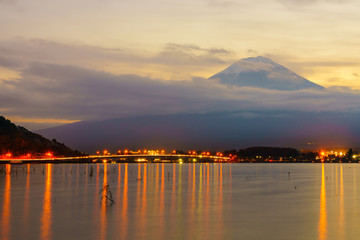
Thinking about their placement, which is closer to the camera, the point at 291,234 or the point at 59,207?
the point at 291,234

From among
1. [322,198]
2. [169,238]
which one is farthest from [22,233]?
[322,198]

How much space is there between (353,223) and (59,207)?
25376 millimetres

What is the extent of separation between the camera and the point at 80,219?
1405 inches

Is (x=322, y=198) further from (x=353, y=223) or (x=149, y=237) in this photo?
(x=149, y=237)

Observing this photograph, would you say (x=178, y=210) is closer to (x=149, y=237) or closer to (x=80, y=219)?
(x=80, y=219)

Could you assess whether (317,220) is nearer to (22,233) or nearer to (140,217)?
(140,217)

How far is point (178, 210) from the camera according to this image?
137 feet

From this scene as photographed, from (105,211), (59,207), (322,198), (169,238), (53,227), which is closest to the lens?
(169,238)

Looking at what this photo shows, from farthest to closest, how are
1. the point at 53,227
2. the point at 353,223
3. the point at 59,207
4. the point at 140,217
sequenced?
1. the point at 59,207
2. the point at 140,217
3. the point at 353,223
4. the point at 53,227

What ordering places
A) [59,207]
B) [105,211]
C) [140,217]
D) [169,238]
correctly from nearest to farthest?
1. [169,238]
2. [140,217]
3. [105,211]
4. [59,207]

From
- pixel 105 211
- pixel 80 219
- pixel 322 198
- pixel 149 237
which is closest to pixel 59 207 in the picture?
pixel 105 211

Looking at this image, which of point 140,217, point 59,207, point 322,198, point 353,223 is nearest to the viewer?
point 353,223

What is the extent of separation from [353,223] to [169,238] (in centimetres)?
1413

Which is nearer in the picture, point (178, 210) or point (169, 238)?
point (169, 238)
